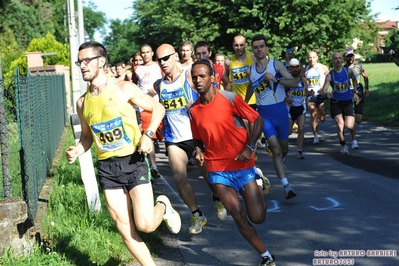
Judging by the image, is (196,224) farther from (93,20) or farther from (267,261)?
(93,20)

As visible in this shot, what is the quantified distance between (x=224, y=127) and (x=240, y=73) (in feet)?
19.0

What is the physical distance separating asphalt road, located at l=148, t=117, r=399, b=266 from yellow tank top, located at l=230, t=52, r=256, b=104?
1.49 m

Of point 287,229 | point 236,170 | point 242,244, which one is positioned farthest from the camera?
point 287,229

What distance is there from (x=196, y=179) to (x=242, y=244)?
15.3 feet

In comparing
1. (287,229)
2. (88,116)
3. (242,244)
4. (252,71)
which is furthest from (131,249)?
(252,71)

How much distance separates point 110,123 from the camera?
19.9 feet

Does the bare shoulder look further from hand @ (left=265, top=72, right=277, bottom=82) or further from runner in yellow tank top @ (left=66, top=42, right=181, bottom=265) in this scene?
hand @ (left=265, top=72, right=277, bottom=82)

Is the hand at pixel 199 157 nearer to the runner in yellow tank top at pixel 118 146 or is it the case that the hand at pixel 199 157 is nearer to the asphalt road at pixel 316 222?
the runner in yellow tank top at pixel 118 146

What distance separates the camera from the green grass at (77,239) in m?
6.68

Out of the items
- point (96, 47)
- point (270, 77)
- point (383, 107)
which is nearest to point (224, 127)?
point (96, 47)

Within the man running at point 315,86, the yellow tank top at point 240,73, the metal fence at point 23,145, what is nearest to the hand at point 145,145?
the metal fence at point 23,145

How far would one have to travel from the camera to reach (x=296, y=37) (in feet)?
131

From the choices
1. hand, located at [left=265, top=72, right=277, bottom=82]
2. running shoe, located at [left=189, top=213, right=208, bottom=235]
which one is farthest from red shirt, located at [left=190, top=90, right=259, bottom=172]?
A: hand, located at [left=265, top=72, right=277, bottom=82]

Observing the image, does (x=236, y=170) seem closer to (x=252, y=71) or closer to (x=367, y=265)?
(x=367, y=265)
